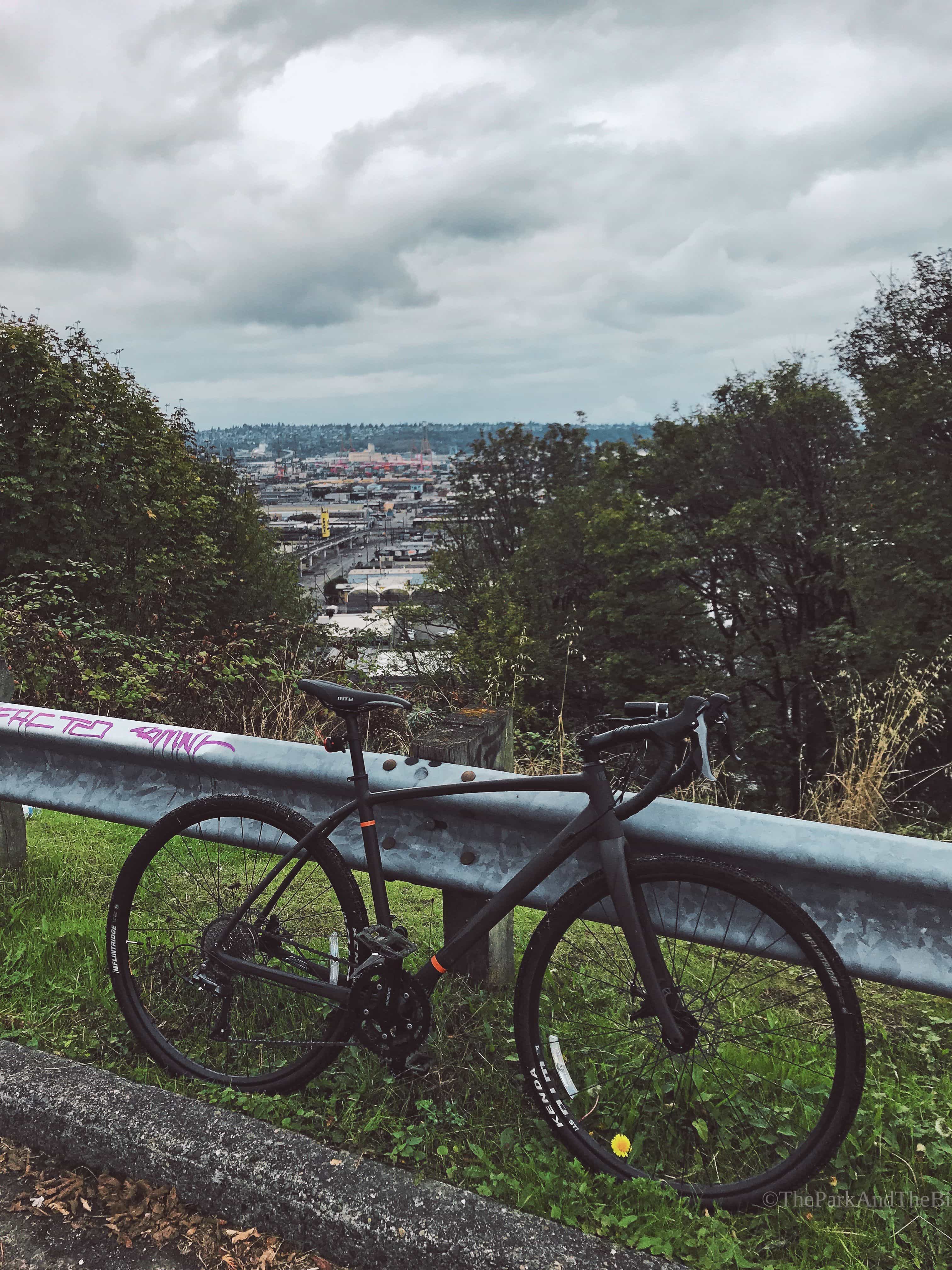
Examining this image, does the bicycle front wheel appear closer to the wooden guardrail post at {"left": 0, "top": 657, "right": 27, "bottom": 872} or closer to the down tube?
the down tube

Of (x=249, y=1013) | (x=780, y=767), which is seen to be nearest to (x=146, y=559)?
(x=780, y=767)

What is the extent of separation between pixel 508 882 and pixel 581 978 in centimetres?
48

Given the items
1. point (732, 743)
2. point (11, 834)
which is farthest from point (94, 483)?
point (11, 834)

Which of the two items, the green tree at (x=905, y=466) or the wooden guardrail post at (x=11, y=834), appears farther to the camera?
the green tree at (x=905, y=466)

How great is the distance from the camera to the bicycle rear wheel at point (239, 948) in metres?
2.41

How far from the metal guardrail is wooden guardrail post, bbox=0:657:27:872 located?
446mm

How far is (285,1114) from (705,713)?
1.50 meters

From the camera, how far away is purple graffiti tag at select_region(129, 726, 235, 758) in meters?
2.84

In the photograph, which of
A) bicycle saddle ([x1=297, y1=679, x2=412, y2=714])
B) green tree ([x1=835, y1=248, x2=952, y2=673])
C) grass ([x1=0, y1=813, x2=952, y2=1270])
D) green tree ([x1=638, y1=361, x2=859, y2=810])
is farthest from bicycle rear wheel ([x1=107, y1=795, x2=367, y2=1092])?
green tree ([x1=638, y1=361, x2=859, y2=810])

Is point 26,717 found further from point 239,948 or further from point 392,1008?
point 392,1008

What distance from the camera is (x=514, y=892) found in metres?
2.24

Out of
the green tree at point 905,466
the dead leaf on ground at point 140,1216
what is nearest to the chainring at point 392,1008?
the dead leaf on ground at point 140,1216

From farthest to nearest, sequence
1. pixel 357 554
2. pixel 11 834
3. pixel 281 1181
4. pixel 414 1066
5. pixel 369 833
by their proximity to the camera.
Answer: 1. pixel 357 554
2. pixel 11 834
3. pixel 369 833
4. pixel 414 1066
5. pixel 281 1181

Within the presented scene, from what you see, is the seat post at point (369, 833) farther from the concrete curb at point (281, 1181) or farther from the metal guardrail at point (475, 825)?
A: the concrete curb at point (281, 1181)
